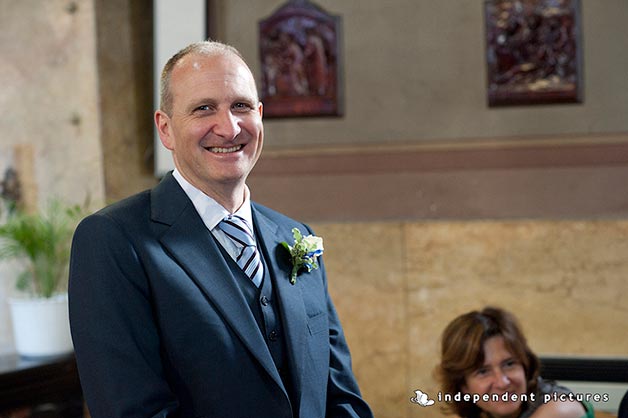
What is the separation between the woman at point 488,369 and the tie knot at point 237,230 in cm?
114

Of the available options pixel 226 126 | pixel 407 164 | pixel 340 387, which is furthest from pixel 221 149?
pixel 407 164

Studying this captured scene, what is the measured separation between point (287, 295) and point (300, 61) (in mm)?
3095

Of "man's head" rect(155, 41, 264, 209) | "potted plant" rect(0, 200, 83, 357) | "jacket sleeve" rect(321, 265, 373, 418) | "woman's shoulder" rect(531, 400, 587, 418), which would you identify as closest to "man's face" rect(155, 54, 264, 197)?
"man's head" rect(155, 41, 264, 209)

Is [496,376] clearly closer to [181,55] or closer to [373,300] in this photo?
[181,55]

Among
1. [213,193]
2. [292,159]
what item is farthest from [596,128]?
[213,193]

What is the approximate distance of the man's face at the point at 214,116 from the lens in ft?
6.64

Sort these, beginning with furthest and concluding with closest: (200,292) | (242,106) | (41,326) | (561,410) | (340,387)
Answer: (41,326) → (561,410) → (340,387) → (242,106) → (200,292)

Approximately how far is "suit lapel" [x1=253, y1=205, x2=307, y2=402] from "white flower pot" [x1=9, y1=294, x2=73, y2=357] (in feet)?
8.83

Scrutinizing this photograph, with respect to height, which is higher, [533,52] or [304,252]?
[533,52]

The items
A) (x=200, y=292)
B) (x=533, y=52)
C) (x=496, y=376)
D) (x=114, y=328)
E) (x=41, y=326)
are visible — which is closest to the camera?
(x=114, y=328)

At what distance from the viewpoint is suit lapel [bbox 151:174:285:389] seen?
1964mm

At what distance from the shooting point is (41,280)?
4641 mm

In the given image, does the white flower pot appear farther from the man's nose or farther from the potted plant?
the man's nose

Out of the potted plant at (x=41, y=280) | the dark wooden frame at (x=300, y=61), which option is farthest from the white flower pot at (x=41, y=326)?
the dark wooden frame at (x=300, y=61)
